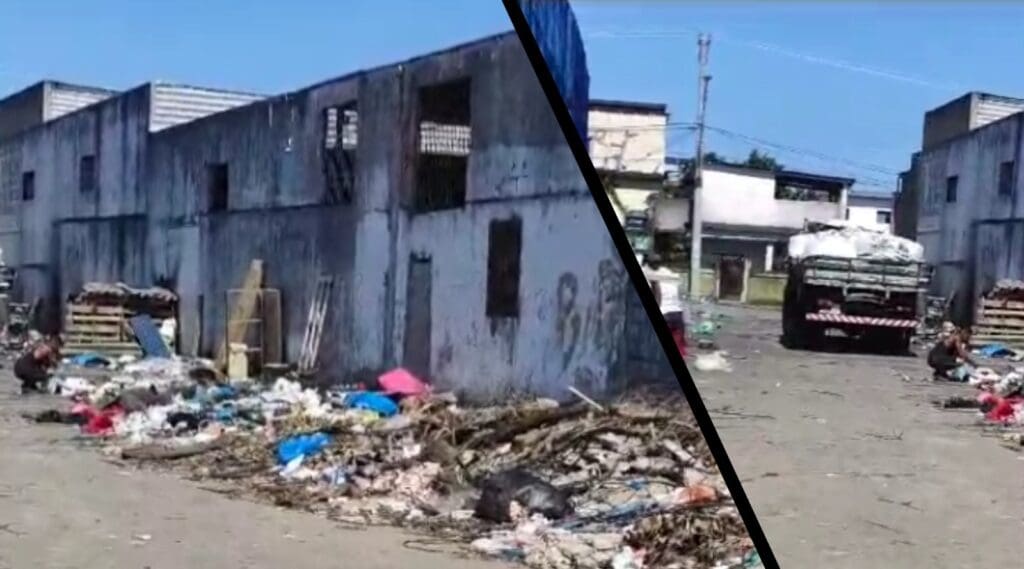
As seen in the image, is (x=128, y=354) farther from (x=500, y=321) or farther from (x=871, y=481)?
(x=871, y=481)

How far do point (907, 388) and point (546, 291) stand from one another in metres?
0.48

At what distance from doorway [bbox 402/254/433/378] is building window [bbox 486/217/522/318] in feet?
0.29

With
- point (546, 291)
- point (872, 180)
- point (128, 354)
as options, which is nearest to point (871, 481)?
point (872, 180)

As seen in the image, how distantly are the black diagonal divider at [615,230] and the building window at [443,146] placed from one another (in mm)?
114

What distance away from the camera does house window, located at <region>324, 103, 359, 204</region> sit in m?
1.61

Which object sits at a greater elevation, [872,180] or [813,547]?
[872,180]

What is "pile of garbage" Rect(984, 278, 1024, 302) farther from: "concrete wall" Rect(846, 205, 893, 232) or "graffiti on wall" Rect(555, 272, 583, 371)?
"graffiti on wall" Rect(555, 272, 583, 371)

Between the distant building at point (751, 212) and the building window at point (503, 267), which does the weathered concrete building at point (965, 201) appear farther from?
the building window at point (503, 267)

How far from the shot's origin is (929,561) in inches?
57.8

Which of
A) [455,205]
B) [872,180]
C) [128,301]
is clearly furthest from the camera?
[128,301]

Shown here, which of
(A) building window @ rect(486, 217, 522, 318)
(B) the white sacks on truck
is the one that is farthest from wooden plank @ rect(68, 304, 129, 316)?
(B) the white sacks on truck

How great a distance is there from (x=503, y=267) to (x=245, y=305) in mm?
376

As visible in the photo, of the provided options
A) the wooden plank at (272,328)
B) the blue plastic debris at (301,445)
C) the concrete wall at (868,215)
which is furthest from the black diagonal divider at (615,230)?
the blue plastic debris at (301,445)

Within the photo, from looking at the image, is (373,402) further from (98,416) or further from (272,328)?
(98,416)
